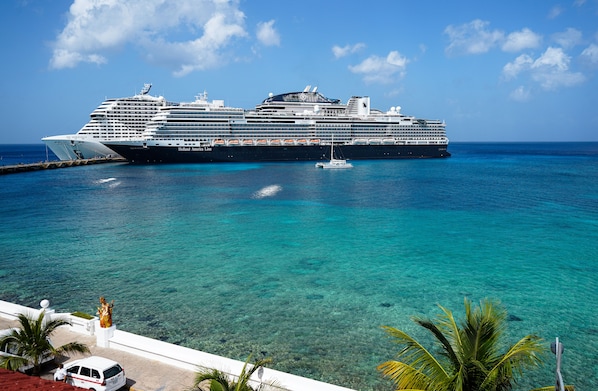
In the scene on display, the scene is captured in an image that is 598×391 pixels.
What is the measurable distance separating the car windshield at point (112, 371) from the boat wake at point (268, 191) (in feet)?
106

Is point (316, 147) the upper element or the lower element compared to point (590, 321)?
upper

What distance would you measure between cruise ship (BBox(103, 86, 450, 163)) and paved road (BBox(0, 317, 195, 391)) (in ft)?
233

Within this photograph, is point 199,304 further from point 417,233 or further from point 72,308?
point 417,233

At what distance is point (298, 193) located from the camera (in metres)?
43.4

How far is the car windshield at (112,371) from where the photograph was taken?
839cm

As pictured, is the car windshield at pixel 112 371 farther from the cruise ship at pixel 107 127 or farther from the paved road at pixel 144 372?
the cruise ship at pixel 107 127

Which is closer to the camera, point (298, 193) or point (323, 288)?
point (323, 288)

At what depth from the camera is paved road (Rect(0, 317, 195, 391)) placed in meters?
8.77

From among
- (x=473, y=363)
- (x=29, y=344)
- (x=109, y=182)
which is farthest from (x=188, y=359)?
(x=109, y=182)

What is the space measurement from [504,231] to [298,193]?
2103 centimetres

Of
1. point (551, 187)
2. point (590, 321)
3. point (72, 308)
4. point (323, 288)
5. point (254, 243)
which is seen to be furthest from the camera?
point (551, 187)

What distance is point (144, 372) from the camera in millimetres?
9336

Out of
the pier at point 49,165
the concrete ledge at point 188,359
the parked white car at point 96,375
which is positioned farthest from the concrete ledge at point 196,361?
the pier at point 49,165

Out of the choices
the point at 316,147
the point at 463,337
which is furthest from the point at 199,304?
the point at 316,147
